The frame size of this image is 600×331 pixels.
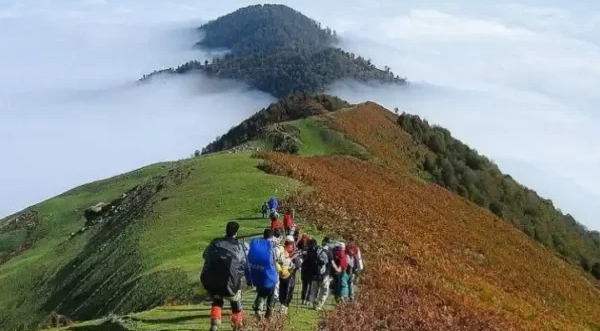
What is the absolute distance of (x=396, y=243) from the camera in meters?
39.0

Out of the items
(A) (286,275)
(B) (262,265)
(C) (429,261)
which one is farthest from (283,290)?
(C) (429,261)

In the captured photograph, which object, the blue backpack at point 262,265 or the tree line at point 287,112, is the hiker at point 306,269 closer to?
the blue backpack at point 262,265

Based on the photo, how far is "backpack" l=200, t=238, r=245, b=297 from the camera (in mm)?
18625

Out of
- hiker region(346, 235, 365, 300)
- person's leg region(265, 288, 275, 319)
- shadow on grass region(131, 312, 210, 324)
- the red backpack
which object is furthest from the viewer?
the red backpack

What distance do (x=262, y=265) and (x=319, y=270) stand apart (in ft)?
16.0

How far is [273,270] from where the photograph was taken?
2036cm

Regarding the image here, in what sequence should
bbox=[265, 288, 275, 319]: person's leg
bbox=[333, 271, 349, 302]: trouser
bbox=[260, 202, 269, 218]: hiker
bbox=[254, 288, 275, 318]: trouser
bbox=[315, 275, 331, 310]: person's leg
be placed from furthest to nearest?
bbox=[260, 202, 269, 218]: hiker → bbox=[333, 271, 349, 302]: trouser → bbox=[315, 275, 331, 310]: person's leg → bbox=[265, 288, 275, 319]: person's leg → bbox=[254, 288, 275, 318]: trouser

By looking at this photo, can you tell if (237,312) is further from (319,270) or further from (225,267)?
(319,270)

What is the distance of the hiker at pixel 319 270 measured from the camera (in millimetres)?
24719

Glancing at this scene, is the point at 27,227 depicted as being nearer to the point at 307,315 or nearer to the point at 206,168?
the point at 206,168

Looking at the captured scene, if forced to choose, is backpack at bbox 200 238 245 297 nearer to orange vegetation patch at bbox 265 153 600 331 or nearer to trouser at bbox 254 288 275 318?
trouser at bbox 254 288 275 318

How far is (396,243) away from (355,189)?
48.4ft

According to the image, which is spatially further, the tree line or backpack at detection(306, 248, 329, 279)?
the tree line

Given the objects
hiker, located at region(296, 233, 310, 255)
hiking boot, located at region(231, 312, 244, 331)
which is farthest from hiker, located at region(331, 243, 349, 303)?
hiking boot, located at region(231, 312, 244, 331)
